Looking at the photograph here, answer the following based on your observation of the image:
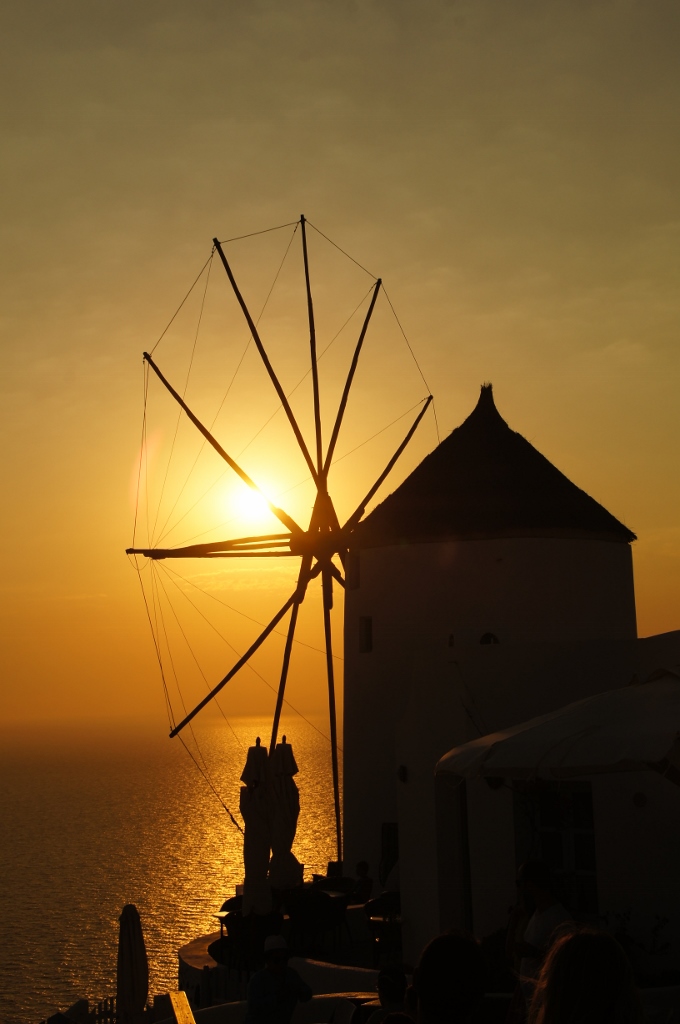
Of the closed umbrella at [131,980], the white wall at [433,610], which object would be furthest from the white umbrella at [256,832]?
the white wall at [433,610]

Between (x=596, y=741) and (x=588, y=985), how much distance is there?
4.60m

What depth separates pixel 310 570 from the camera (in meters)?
20.0

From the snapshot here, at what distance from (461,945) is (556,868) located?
8.69m

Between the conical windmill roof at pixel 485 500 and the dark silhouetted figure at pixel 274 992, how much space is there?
12470mm

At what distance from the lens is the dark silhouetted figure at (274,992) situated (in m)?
7.12

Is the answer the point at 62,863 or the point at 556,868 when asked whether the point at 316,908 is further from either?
the point at 62,863

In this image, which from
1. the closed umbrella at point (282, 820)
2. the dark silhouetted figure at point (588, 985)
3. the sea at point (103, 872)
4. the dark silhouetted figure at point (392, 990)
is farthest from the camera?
the sea at point (103, 872)

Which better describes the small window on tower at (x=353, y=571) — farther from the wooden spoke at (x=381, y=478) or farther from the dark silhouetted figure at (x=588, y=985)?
the dark silhouetted figure at (x=588, y=985)

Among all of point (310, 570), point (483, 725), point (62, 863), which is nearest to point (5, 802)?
point (62, 863)

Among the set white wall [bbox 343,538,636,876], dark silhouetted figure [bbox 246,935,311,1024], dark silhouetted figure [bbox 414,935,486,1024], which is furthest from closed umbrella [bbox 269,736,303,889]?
dark silhouetted figure [bbox 414,935,486,1024]

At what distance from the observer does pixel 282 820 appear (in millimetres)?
15508

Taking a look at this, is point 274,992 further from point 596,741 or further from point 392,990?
point 596,741

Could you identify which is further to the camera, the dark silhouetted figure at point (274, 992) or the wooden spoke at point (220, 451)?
the wooden spoke at point (220, 451)

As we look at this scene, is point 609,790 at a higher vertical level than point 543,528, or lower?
lower
